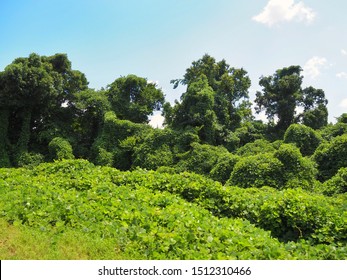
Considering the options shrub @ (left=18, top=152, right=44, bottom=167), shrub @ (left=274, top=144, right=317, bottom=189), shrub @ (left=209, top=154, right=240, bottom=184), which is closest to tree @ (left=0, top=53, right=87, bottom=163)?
shrub @ (left=18, top=152, right=44, bottom=167)

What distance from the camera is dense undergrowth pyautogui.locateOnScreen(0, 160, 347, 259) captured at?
398 cm

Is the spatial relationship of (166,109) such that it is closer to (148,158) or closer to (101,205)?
(148,158)

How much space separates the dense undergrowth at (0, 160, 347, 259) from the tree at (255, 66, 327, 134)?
1375cm

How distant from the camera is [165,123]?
17625 millimetres

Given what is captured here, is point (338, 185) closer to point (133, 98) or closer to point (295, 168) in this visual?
point (295, 168)

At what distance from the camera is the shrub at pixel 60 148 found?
54.8 ft

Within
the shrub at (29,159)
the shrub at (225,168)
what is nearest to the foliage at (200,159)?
the shrub at (225,168)

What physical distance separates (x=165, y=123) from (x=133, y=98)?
11.4 feet

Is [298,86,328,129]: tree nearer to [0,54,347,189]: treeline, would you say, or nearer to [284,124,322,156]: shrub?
[0,54,347,189]: treeline

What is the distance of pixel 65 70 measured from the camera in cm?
1941

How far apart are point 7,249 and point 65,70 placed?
55.2 feet

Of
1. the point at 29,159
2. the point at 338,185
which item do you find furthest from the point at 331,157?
the point at 29,159
